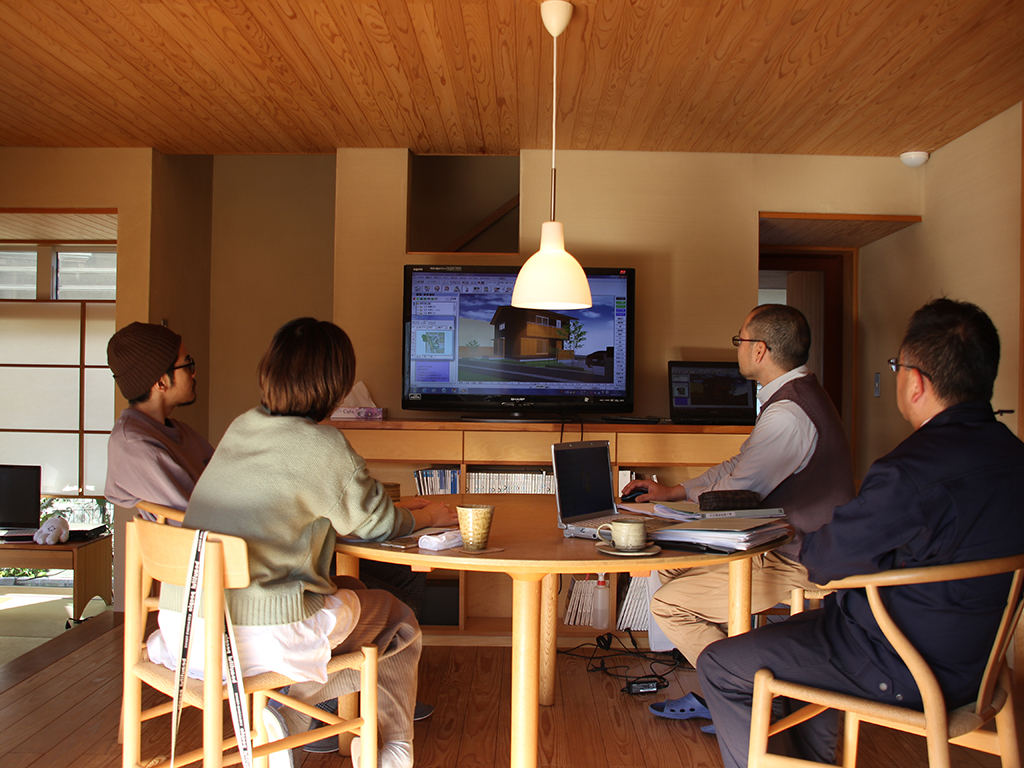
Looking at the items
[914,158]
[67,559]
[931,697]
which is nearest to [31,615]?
[67,559]

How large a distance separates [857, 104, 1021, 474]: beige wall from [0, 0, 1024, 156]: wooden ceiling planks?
0.16m

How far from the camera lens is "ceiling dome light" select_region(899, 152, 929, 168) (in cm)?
383

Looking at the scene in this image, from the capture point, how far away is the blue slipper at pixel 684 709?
2549mm

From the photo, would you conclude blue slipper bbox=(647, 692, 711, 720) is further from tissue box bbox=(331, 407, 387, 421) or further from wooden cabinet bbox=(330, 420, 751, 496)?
tissue box bbox=(331, 407, 387, 421)

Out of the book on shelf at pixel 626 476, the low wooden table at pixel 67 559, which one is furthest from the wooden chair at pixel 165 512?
the low wooden table at pixel 67 559

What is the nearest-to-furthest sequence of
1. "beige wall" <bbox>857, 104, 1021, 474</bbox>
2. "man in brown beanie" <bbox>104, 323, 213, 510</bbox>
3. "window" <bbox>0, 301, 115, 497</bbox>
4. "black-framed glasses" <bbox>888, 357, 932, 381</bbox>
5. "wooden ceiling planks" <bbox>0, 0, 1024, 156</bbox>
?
1. "black-framed glasses" <bbox>888, 357, 932, 381</bbox>
2. "man in brown beanie" <bbox>104, 323, 213, 510</bbox>
3. "wooden ceiling planks" <bbox>0, 0, 1024, 156</bbox>
4. "beige wall" <bbox>857, 104, 1021, 474</bbox>
5. "window" <bbox>0, 301, 115, 497</bbox>

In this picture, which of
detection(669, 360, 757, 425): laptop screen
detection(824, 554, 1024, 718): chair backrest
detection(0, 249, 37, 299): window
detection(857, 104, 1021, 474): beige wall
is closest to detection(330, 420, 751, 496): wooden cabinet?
detection(669, 360, 757, 425): laptop screen

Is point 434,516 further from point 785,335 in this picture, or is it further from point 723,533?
point 785,335

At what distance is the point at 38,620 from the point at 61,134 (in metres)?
2.62

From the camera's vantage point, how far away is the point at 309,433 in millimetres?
1604

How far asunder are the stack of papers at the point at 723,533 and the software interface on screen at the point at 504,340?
194cm

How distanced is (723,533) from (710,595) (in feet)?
2.44

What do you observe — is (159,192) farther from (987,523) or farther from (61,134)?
(987,523)

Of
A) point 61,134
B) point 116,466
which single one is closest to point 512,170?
point 61,134
